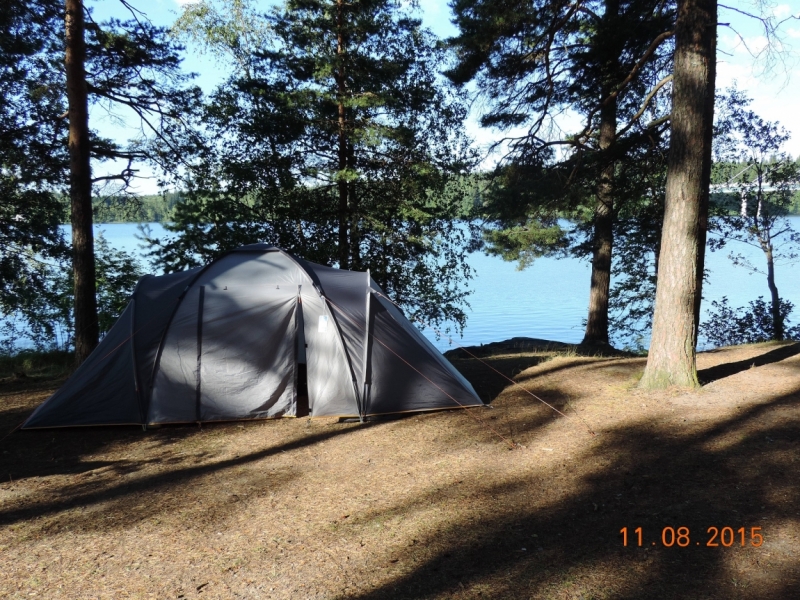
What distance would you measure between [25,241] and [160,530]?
1021 cm

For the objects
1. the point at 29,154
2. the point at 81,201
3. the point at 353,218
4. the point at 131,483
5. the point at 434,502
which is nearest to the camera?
the point at 434,502

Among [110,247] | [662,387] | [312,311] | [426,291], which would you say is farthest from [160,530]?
[110,247]

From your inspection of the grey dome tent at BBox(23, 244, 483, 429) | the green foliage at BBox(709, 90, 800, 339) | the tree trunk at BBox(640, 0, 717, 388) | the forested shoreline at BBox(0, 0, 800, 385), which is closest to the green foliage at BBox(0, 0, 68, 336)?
the forested shoreline at BBox(0, 0, 800, 385)

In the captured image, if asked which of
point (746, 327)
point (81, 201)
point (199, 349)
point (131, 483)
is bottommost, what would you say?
point (131, 483)

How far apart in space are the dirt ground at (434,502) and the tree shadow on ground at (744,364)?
0.14 meters

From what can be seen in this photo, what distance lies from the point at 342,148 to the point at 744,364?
8745 mm

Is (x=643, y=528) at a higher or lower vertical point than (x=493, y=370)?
lower

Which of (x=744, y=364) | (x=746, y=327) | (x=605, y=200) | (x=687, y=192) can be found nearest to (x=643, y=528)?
(x=687, y=192)

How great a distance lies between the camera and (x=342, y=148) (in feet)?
42.2

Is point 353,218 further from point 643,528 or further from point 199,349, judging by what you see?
point 643,528

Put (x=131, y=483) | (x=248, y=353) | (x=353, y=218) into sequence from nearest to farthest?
(x=131, y=483) → (x=248, y=353) → (x=353, y=218)

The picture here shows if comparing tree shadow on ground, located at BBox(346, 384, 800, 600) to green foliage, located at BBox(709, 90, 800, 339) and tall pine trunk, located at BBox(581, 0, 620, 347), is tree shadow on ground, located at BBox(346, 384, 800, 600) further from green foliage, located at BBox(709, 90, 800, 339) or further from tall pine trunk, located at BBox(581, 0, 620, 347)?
green foliage, located at BBox(709, 90, 800, 339)

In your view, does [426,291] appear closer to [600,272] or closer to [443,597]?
[600,272]

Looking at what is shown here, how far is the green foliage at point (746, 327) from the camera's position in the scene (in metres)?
16.2
